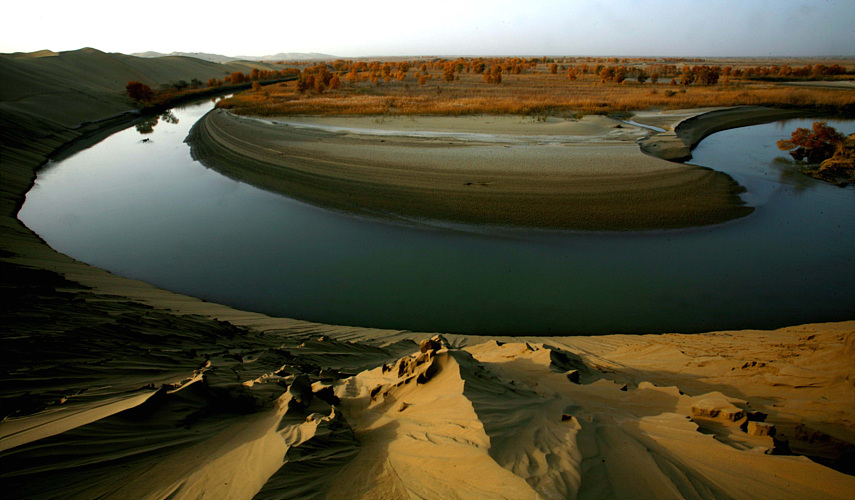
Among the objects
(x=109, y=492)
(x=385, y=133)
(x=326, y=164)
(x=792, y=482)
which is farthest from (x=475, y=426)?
(x=385, y=133)

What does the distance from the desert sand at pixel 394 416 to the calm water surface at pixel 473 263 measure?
67.1 inches

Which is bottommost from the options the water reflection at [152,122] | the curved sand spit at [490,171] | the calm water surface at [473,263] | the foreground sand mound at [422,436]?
the calm water surface at [473,263]

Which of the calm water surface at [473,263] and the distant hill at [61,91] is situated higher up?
the distant hill at [61,91]

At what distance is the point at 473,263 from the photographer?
8.59 meters

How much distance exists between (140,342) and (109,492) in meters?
2.73

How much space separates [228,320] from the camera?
637 centimetres

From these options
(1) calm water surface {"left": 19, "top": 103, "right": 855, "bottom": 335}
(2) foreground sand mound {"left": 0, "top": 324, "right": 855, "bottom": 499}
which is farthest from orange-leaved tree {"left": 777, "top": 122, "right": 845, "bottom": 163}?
(2) foreground sand mound {"left": 0, "top": 324, "right": 855, "bottom": 499}

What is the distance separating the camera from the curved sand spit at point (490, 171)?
10961 mm

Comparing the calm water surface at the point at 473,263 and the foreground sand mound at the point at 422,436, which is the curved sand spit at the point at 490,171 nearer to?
the calm water surface at the point at 473,263

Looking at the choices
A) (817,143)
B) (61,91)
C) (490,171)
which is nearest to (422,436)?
(490,171)

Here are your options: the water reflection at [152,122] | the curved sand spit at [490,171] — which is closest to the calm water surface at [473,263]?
the curved sand spit at [490,171]

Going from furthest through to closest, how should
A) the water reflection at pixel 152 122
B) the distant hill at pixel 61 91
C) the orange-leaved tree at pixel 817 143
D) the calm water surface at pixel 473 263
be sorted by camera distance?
1. the water reflection at pixel 152 122
2. the distant hill at pixel 61 91
3. the orange-leaved tree at pixel 817 143
4. the calm water surface at pixel 473 263

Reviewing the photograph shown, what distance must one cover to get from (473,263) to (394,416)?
5.67m

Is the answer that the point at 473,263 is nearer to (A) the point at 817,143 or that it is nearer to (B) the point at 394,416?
(B) the point at 394,416
